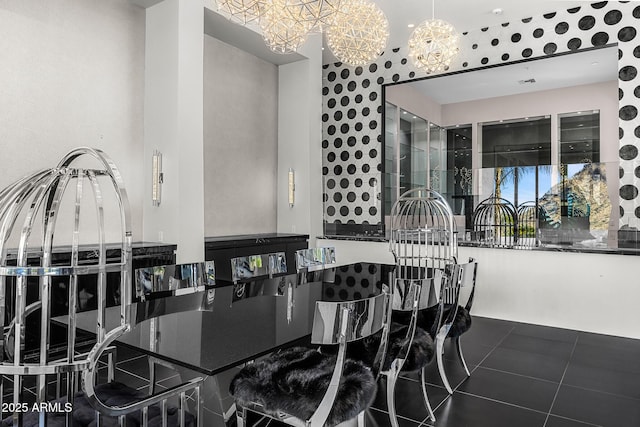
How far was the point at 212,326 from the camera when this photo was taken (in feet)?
6.24

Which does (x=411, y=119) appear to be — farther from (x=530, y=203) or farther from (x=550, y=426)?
(x=550, y=426)

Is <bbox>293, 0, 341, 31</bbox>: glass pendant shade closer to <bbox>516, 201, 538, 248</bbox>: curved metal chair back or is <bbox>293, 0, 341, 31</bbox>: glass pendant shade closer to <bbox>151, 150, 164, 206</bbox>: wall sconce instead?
<bbox>151, 150, 164, 206</bbox>: wall sconce

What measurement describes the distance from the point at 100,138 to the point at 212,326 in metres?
3.25

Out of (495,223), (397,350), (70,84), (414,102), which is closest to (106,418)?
(397,350)

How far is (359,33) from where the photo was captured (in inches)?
139

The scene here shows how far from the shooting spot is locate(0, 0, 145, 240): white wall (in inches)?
144

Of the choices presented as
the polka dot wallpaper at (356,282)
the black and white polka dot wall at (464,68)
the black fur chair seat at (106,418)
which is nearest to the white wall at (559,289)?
the black and white polka dot wall at (464,68)

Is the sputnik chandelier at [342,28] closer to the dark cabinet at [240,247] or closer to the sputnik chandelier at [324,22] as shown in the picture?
the sputnik chandelier at [324,22]

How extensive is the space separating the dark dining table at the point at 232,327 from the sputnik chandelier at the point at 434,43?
89.0 inches

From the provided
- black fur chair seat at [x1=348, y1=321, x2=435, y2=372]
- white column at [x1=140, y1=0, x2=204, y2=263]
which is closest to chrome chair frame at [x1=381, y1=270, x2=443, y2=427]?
black fur chair seat at [x1=348, y1=321, x2=435, y2=372]

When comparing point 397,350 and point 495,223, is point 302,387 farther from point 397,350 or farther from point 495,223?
point 495,223

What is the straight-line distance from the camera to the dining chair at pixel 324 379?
1.59m

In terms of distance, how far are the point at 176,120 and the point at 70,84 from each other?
1.00m

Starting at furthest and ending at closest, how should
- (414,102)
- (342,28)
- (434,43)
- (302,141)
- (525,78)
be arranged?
(414,102) < (525,78) < (302,141) < (434,43) < (342,28)
